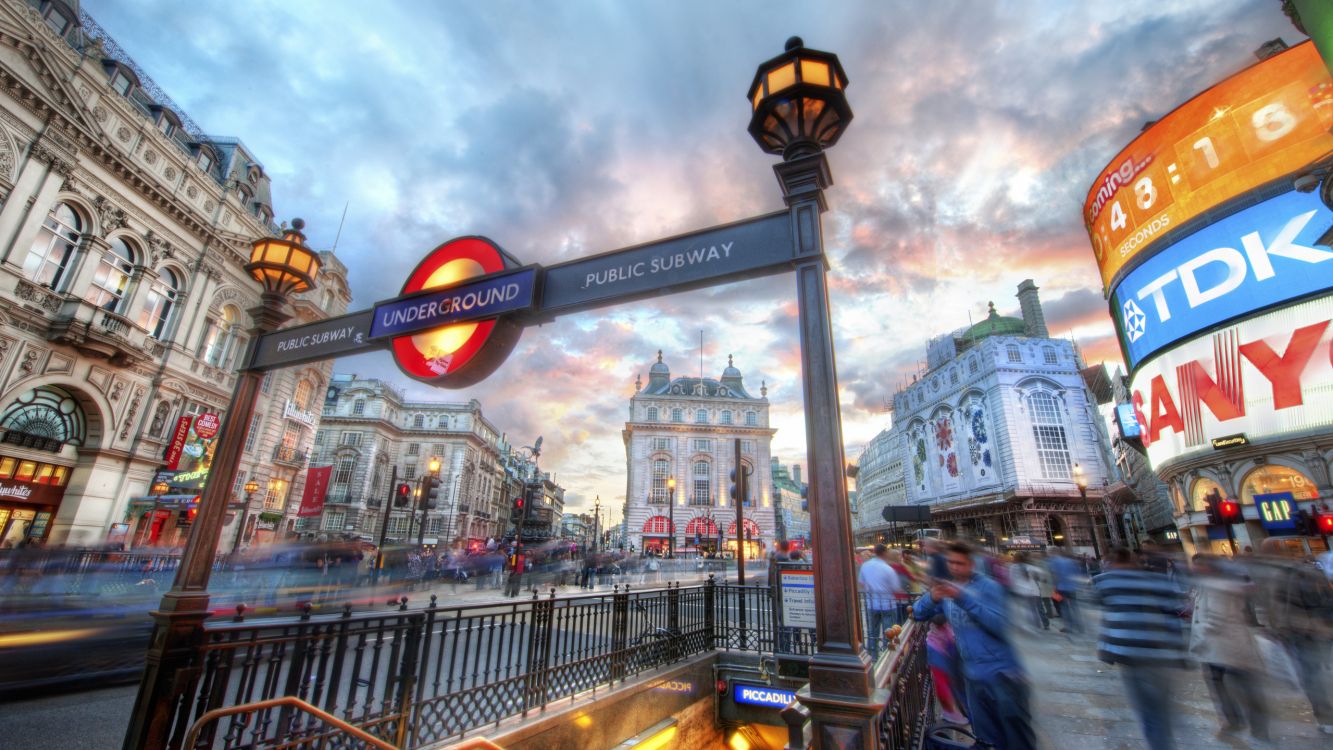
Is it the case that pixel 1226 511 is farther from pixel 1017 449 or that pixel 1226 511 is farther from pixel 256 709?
pixel 256 709

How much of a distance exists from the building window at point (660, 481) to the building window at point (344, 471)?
109 ft

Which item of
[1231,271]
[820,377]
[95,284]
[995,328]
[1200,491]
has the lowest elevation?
[820,377]

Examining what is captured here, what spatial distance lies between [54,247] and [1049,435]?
66.1 m

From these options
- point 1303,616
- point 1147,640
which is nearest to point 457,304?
point 1147,640

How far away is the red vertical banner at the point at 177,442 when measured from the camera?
2114cm

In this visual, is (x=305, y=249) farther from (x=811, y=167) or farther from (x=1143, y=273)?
(x=1143, y=273)

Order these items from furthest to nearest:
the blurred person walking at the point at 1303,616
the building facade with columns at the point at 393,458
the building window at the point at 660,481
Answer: the building window at the point at 660,481 < the building facade with columns at the point at 393,458 < the blurred person walking at the point at 1303,616

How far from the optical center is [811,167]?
10.4 feet

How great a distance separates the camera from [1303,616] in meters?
6.06

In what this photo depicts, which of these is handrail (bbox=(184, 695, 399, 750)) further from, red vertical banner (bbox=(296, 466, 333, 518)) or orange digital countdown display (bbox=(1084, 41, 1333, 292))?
orange digital countdown display (bbox=(1084, 41, 1333, 292))

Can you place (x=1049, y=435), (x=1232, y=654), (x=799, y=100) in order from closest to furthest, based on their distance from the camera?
(x=799, y=100)
(x=1232, y=654)
(x=1049, y=435)

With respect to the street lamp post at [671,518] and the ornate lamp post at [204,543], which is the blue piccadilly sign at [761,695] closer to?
the ornate lamp post at [204,543]

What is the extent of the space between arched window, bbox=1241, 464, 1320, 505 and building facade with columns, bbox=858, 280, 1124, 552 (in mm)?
16350

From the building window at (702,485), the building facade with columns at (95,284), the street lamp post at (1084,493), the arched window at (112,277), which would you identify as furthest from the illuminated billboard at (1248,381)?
the arched window at (112,277)
